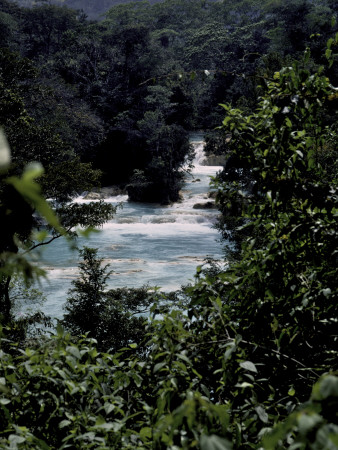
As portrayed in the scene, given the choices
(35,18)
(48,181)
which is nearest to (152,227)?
(48,181)

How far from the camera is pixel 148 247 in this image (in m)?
17.5

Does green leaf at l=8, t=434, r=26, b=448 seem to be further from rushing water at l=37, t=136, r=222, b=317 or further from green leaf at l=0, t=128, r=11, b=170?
rushing water at l=37, t=136, r=222, b=317

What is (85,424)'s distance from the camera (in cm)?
156

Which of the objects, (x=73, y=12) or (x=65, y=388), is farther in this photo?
(x=73, y=12)

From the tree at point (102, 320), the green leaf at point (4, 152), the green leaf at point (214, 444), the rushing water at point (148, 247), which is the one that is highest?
the green leaf at point (4, 152)

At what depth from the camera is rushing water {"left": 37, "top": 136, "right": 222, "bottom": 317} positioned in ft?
44.7

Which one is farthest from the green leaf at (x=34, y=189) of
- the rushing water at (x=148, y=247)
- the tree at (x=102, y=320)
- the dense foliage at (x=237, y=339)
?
the rushing water at (x=148, y=247)

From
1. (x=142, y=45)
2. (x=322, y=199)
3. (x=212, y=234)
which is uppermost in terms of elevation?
(x=142, y=45)

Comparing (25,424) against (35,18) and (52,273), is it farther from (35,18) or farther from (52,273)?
(35,18)

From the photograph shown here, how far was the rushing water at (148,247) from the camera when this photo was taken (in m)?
13.6

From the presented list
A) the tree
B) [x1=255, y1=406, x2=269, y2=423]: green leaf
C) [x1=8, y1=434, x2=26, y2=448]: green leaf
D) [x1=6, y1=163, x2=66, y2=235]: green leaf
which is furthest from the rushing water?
[x1=6, y1=163, x2=66, y2=235]: green leaf

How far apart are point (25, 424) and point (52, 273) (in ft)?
42.0

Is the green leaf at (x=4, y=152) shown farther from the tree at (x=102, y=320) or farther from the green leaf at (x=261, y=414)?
the tree at (x=102, y=320)

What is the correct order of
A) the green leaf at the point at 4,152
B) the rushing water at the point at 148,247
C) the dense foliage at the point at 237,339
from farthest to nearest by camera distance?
the rushing water at the point at 148,247 < the dense foliage at the point at 237,339 < the green leaf at the point at 4,152
